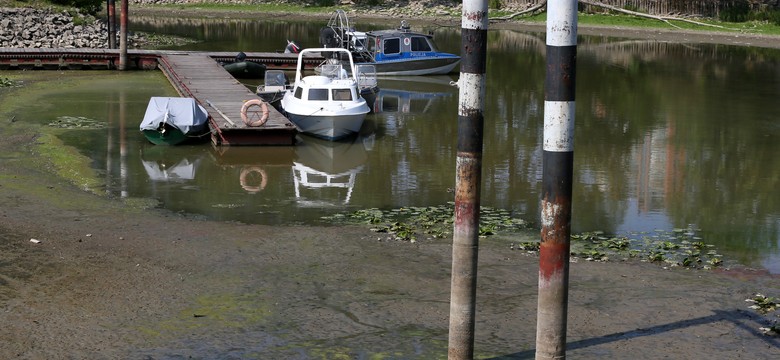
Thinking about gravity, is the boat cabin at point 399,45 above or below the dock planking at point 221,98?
above

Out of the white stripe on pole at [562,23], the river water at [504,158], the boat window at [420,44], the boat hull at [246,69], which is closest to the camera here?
the white stripe on pole at [562,23]

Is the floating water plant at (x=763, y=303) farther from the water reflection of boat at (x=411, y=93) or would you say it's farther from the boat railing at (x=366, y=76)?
the boat railing at (x=366, y=76)

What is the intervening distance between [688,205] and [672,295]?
741 centimetres

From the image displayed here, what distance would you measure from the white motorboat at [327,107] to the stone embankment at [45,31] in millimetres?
26908

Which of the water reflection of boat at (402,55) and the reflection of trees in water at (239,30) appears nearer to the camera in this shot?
the water reflection of boat at (402,55)

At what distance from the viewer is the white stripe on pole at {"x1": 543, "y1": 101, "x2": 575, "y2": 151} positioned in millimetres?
8898

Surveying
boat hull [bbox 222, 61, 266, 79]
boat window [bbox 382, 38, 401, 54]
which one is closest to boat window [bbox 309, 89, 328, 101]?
boat hull [bbox 222, 61, 266, 79]

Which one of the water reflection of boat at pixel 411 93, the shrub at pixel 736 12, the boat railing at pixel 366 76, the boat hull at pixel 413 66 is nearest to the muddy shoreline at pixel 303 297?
the boat railing at pixel 366 76

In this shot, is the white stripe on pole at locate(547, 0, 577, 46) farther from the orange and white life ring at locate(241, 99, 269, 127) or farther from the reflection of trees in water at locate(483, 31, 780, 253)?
the orange and white life ring at locate(241, 99, 269, 127)

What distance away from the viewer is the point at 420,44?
47531 mm

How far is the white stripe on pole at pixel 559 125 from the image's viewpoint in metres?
8.90

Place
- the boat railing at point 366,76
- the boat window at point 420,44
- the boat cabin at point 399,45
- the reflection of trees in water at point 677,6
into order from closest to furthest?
the boat railing at point 366,76
the boat cabin at point 399,45
the boat window at point 420,44
the reflection of trees in water at point 677,6

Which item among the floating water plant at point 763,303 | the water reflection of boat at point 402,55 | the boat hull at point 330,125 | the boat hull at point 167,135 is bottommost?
the floating water plant at point 763,303

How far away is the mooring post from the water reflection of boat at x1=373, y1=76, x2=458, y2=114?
80.9ft
